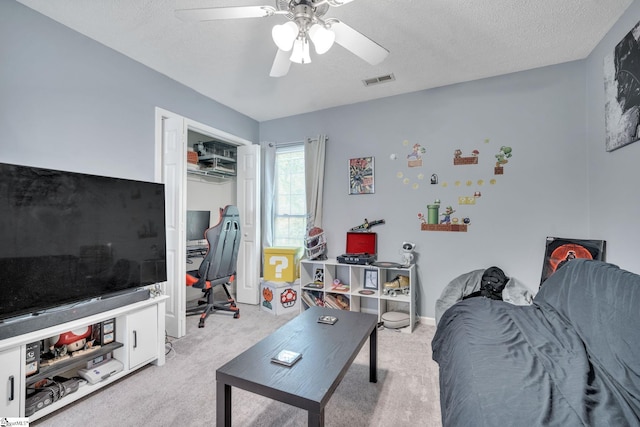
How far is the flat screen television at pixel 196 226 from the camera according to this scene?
12.4 ft

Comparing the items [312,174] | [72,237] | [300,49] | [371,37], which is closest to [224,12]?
[300,49]

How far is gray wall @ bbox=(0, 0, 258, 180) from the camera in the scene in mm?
1803

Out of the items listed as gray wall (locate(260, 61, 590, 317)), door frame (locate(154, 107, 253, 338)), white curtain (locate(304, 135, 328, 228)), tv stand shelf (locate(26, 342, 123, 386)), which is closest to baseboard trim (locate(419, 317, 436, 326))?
gray wall (locate(260, 61, 590, 317))

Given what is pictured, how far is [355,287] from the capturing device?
3252 millimetres

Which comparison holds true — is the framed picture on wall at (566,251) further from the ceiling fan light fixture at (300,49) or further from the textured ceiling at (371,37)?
the ceiling fan light fixture at (300,49)

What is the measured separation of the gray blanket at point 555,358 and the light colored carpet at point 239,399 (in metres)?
0.35

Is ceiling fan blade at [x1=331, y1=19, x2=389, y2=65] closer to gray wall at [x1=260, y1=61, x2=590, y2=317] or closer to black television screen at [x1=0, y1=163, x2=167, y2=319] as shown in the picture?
gray wall at [x1=260, y1=61, x2=590, y2=317]

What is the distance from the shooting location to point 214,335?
279 cm

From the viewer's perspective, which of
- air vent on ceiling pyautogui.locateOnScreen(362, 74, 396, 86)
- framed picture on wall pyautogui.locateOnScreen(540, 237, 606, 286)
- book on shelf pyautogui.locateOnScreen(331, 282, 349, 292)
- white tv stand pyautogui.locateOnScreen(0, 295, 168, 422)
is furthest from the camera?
book on shelf pyautogui.locateOnScreen(331, 282, 349, 292)

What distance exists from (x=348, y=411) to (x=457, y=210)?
2159 mm

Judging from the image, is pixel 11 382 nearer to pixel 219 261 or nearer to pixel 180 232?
pixel 180 232

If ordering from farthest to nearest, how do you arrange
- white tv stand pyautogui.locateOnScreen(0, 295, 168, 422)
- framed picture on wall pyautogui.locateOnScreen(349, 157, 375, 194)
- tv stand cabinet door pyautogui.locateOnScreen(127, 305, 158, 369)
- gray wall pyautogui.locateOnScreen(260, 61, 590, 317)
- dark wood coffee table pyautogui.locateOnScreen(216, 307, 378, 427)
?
framed picture on wall pyautogui.locateOnScreen(349, 157, 375, 194) < gray wall pyautogui.locateOnScreen(260, 61, 590, 317) < tv stand cabinet door pyautogui.locateOnScreen(127, 305, 158, 369) < white tv stand pyautogui.locateOnScreen(0, 295, 168, 422) < dark wood coffee table pyautogui.locateOnScreen(216, 307, 378, 427)

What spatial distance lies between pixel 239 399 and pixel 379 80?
2.98m

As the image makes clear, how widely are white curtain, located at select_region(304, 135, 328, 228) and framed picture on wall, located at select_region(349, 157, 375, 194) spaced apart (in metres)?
0.39
